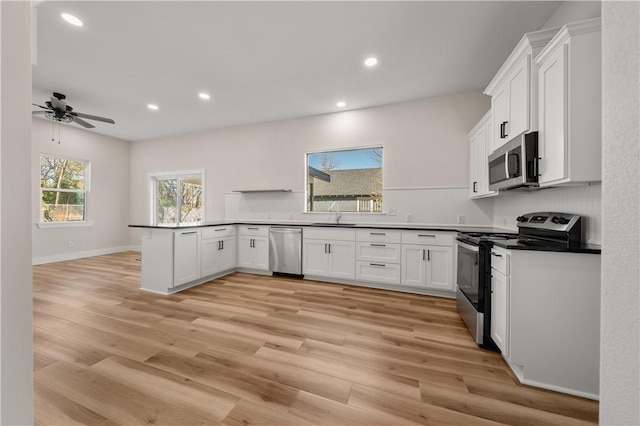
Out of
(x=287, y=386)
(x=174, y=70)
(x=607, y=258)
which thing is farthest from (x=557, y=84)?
(x=174, y=70)

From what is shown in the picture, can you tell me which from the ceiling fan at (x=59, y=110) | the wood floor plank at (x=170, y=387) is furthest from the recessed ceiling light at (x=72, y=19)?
the wood floor plank at (x=170, y=387)

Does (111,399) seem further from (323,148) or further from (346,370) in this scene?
(323,148)

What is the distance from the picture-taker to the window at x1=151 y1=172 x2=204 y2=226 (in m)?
5.82

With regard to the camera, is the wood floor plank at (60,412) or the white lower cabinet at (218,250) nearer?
the wood floor plank at (60,412)

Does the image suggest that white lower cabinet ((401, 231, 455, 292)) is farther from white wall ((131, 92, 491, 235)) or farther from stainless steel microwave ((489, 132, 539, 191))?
stainless steel microwave ((489, 132, 539, 191))

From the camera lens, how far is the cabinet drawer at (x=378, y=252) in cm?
347

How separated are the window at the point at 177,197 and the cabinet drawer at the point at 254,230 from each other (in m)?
1.79

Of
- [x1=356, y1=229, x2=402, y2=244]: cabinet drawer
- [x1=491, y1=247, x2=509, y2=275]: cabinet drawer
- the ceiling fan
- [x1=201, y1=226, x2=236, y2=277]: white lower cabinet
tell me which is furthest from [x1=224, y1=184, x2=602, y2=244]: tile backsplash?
the ceiling fan

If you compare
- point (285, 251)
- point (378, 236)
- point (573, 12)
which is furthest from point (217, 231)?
point (573, 12)

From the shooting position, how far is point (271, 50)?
275 cm

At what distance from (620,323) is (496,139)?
2.48m

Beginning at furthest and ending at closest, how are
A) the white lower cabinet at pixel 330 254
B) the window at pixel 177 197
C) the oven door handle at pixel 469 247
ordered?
the window at pixel 177 197, the white lower cabinet at pixel 330 254, the oven door handle at pixel 469 247

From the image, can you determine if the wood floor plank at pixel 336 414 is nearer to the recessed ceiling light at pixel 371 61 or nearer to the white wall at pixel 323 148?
the white wall at pixel 323 148

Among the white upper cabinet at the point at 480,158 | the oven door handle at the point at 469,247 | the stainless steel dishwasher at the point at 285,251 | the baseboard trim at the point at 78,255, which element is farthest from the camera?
the baseboard trim at the point at 78,255
